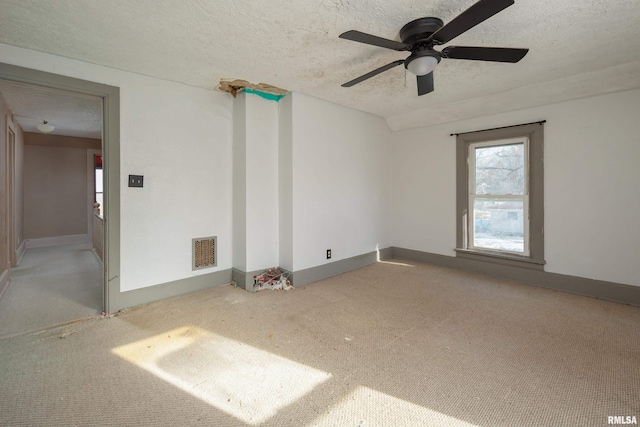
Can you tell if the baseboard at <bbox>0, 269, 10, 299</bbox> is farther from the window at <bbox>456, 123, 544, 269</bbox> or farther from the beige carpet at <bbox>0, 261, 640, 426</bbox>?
the window at <bbox>456, 123, 544, 269</bbox>

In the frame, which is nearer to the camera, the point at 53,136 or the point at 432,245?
the point at 432,245

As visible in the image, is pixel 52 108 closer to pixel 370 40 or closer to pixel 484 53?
pixel 370 40

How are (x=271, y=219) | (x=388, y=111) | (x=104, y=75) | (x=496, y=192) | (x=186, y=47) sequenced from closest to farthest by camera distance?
Answer: (x=186, y=47) < (x=104, y=75) < (x=271, y=219) < (x=496, y=192) < (x=388, y=111)

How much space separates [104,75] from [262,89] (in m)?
1.51

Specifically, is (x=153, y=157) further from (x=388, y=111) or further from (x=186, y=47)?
(x=388, y=111)

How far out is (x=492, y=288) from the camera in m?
3.48

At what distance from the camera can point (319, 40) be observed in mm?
2311

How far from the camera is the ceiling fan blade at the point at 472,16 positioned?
4.96ft

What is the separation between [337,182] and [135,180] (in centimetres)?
242

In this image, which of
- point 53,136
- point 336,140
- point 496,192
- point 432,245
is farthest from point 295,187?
point 53,136

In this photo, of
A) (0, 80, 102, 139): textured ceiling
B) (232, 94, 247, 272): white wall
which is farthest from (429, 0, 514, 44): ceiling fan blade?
(0, 80, 102, 139): textured ceiling

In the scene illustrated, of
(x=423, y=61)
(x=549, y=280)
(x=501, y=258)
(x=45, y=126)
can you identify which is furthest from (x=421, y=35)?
(x=45, y=126)

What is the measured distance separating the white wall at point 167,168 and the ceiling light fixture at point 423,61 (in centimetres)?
227

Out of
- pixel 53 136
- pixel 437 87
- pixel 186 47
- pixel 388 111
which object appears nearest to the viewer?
pixel 186 47
